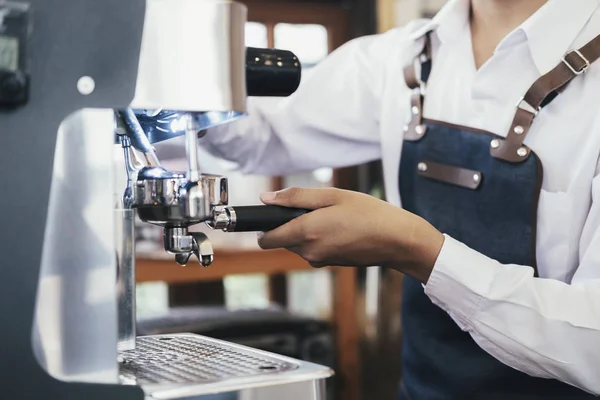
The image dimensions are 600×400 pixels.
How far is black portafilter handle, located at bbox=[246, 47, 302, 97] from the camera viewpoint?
0.73 metres

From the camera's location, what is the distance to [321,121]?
1.33 m

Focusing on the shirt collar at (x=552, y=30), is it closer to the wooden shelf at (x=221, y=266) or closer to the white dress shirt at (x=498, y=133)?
the white dress shirt at (x=498, y=133)

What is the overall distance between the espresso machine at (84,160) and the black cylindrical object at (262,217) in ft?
0.26

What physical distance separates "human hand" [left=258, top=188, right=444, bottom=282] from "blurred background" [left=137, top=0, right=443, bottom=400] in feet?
4.10

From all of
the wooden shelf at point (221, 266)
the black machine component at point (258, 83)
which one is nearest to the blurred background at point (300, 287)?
the wooden shelf at point (221, 266)

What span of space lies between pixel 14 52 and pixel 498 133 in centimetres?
71

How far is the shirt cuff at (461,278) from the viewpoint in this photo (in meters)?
0.92

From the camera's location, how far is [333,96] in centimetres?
133

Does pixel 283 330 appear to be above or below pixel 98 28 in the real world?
below

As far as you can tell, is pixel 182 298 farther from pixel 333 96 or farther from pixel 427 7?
pixel 333 96

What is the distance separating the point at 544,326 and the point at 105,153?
21.8 inches

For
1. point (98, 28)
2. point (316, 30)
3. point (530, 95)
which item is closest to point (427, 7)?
point (316, 30)

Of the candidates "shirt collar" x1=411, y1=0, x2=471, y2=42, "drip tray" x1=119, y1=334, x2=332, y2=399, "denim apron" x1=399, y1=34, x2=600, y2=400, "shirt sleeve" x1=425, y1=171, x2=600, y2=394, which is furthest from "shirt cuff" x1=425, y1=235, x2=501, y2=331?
"shirt collar" x1=411, y1=0, x2=471, y2=42

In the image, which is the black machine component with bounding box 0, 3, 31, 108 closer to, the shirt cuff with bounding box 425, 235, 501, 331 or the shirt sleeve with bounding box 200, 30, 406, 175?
the shirt cuff with bounding box 425, 235, 501, 331
